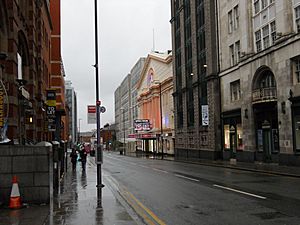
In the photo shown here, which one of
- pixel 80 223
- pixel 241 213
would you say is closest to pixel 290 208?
pixel 241 213

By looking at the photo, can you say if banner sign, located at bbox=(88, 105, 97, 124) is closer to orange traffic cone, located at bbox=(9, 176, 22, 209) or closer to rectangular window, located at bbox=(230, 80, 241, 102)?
orange traffic cone, located at bbox=(9, 176, 22, 209)

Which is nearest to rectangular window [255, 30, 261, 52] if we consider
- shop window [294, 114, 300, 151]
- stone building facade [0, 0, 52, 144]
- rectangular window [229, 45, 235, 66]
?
rectangular window [229, 45, 235, 66]

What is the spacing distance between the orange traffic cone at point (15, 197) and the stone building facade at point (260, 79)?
2157 centimetres

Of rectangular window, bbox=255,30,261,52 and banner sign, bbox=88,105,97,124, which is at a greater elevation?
rectangular window, bbox=255,30,261,52

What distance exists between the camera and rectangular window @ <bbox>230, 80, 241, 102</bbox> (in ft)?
131

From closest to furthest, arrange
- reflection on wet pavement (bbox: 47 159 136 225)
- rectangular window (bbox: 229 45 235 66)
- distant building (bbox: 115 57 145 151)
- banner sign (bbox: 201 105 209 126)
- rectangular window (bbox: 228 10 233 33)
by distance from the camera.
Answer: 1. reflection on wet pavement (bbox: 47 159 136 225)
2. rectangular window (bbox: 229 45 235 66)
3. rectangular window (bbox: 228 10 233 33)
4. banner sign (bbox: 201 105 209 126)
5. distant building (bbox: 115 57 145 151)

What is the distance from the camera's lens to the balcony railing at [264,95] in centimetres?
3175

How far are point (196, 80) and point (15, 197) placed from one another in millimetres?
40689

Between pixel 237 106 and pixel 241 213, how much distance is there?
29.6 m

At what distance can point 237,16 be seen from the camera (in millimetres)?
39906

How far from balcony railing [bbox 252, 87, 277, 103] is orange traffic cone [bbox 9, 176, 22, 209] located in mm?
24181

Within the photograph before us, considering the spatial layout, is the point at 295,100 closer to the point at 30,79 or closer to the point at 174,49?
the point at 30,79

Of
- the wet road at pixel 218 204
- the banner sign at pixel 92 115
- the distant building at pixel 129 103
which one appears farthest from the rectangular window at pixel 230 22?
the distant building at pixel 129 103

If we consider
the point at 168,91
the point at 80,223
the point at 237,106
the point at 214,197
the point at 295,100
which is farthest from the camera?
the point at 168,91
